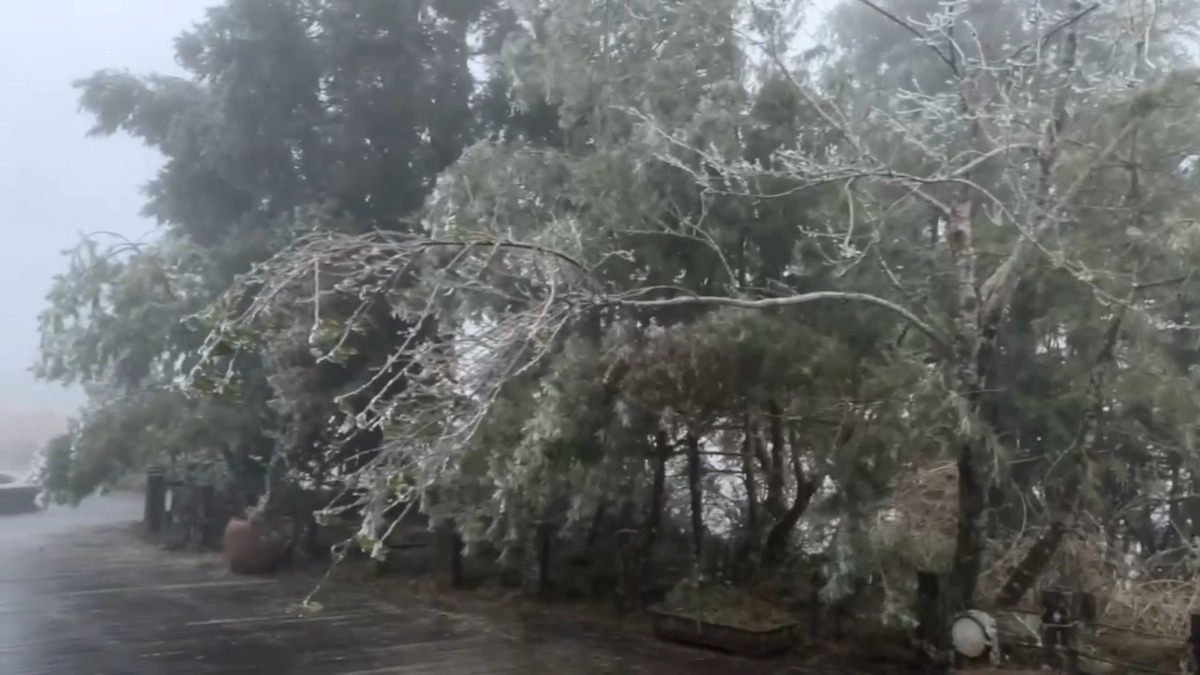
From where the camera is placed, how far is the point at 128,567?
9281 millimetres

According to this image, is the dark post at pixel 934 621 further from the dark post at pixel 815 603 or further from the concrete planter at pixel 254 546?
the concrete planter at pixel 254 546

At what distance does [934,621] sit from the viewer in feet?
20.1

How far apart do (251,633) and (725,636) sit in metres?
2.92

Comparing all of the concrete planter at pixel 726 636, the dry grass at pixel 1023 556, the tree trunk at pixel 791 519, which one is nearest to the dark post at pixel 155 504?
the concrete planter at pixel 726 636

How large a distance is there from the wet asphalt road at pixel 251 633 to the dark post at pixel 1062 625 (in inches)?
57.2

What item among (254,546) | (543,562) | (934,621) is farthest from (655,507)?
(254,546)

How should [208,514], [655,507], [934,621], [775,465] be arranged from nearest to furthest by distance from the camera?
[934,621], [775,465], [655,507], [208,514]

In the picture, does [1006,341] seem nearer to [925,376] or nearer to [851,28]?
[925,376]

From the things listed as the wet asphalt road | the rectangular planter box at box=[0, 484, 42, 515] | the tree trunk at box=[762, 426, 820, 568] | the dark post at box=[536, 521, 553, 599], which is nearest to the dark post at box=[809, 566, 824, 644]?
the tree trunk at box=[762, 426, 820, 568]

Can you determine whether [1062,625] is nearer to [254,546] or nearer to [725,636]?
[725,636]

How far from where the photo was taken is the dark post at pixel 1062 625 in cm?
567

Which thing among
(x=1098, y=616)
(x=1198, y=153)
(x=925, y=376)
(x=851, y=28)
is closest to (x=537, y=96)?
(x=851, y=28)

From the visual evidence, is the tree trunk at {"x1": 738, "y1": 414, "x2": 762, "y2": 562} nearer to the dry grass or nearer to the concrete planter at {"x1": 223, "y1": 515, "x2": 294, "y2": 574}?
the dry grass

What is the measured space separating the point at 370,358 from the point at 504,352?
3529 millimetres
